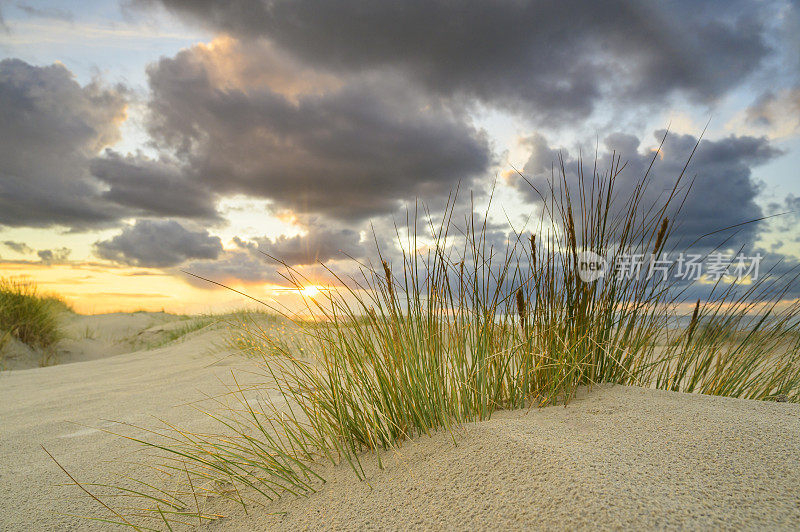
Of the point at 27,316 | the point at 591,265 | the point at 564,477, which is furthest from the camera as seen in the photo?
the point at 27,316

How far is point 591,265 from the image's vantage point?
2299 mm

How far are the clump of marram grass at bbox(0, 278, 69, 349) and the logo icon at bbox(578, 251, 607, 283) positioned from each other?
27.6 ft

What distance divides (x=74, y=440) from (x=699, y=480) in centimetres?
303

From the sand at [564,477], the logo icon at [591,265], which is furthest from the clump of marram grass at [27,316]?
the logo icon at [591,265]

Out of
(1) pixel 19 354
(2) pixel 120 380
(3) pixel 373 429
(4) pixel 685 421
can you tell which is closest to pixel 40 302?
(1) pixel 19 354

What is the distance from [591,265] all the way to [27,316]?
29.1ft

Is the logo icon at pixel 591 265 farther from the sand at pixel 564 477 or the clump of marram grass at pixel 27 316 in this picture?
the clump of marram grass at pixel 27 316

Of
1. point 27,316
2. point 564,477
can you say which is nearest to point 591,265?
point 564,477

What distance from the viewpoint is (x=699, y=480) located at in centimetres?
115

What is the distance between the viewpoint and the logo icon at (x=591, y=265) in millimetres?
2273

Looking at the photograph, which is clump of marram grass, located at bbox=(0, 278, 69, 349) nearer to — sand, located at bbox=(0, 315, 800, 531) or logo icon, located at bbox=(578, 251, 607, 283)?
sand, located at bbox=(0, 315, 800, 531)

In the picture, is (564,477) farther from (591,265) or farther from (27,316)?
(27,316)

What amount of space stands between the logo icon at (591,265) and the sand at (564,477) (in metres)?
0.54

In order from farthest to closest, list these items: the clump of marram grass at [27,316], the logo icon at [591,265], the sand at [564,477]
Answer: the clump of marram grass at [27,316]
the logo icon at [591,265]
the sand at [564,477]
